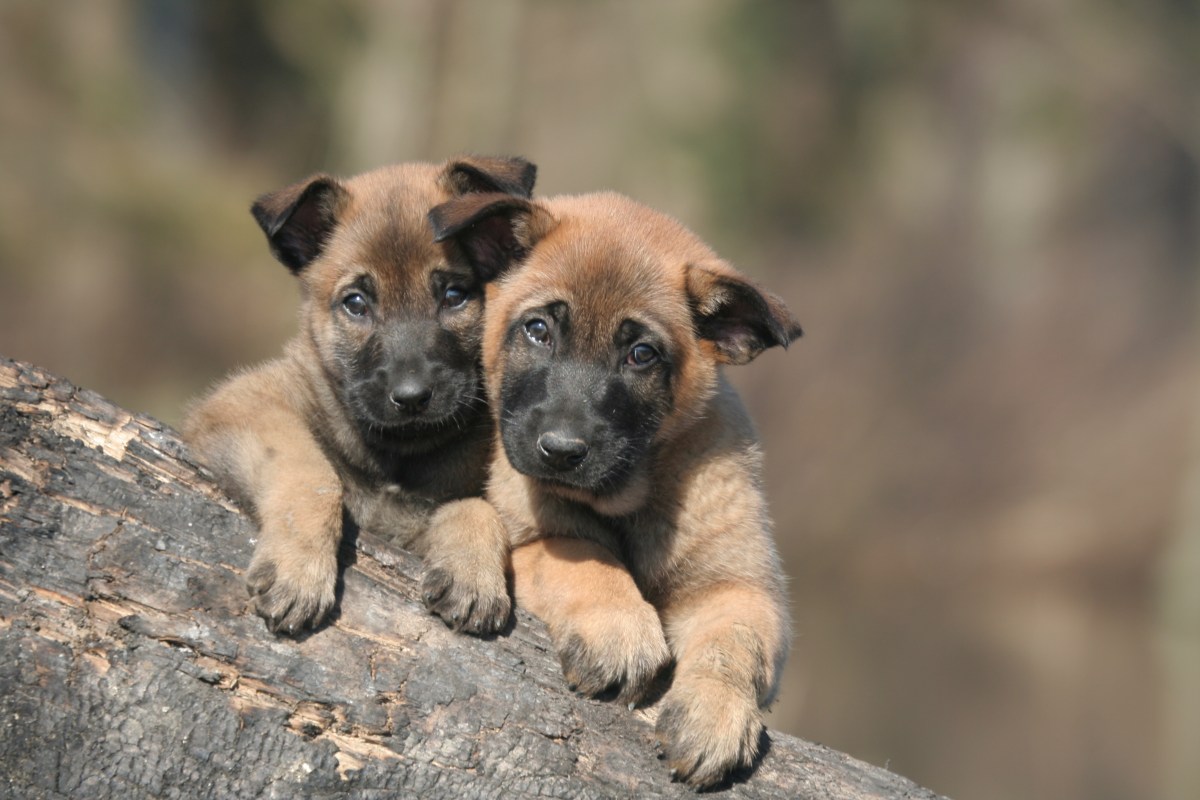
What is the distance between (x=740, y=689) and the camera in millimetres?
4562

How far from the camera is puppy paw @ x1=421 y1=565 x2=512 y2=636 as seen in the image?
176 inches

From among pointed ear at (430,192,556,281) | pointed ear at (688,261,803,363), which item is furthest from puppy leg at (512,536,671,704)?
pointed ear at (430,192,556,281)

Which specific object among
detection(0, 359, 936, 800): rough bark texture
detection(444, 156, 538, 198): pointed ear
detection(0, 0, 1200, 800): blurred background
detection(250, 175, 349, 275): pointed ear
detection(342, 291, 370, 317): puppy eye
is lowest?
detection(0, 359, 936, 800): rough bark texture

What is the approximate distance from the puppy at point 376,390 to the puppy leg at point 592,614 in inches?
7.5

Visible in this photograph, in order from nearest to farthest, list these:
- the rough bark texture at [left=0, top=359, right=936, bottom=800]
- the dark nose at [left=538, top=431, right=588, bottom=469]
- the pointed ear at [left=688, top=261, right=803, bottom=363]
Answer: the rough bark texture at [left=0, top=359, right=936, bottom=800] → the dark nose at [left=538, top=431, right=588, bottom=469] → the pointed ear at [left=688, top=261, right=803, bottom=363]

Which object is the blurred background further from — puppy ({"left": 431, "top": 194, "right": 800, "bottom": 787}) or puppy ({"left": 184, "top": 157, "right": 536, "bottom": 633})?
puppy ({"left": 184, "top": 157, "right": 536, "bottom": 633})

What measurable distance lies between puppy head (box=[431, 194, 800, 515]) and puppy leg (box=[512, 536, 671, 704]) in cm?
31

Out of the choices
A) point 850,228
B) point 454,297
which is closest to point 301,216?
point 454,297

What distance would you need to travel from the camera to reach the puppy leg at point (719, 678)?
4.34 m

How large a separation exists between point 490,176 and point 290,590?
2200mm

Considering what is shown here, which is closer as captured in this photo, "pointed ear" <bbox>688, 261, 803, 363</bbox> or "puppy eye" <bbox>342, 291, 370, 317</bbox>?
"pointed ear" <bbox>688, 261, 803, 363</bbox>

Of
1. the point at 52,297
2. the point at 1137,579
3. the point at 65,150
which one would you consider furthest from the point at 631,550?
the point at 1137,579

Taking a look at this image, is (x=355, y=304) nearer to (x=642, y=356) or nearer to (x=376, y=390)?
(x=376, y=390)

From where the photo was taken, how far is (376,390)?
5227 mm
